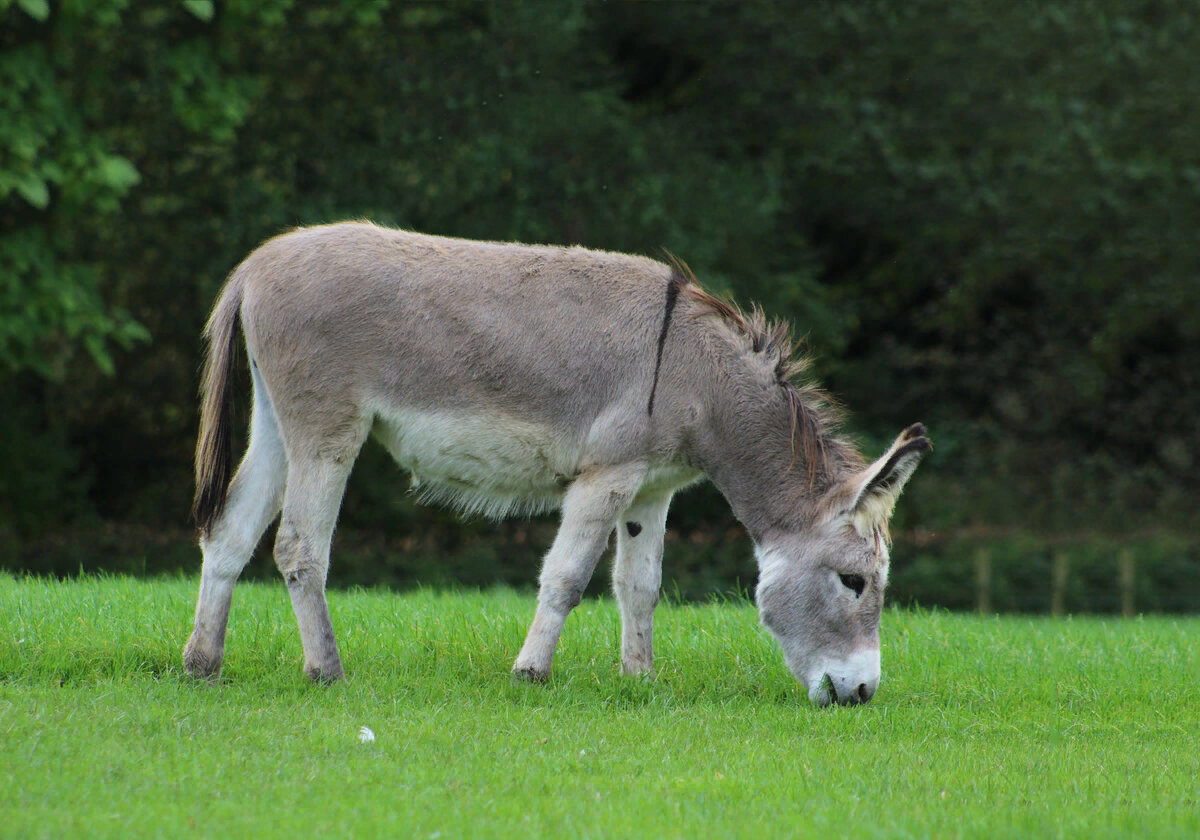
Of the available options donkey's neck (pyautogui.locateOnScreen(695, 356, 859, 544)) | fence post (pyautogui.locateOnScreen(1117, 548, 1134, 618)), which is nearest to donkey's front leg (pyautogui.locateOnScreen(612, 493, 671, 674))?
donkey's neck (pyautogui.locateOnScreen(695, 356, 859, 544))

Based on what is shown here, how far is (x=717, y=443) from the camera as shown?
6789 mm

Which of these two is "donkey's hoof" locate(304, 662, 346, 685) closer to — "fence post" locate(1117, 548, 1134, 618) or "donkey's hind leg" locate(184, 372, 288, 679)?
"donkey's hind leg" locate(184, 372, 288, 679)

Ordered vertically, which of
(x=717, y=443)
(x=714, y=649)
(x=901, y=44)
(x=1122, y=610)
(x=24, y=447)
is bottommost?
(x=1122, y=610)

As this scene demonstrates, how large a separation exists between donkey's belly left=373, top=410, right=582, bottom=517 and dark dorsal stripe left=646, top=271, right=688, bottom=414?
475 mm

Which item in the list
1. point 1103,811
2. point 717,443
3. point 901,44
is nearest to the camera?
point 1103,811

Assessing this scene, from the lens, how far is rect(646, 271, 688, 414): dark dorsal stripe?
6.61 m

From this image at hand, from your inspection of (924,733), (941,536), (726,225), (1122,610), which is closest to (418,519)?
(726,225)

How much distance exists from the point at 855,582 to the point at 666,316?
169 cm

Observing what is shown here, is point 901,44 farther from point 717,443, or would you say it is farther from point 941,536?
point 717,443

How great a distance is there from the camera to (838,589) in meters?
6.71

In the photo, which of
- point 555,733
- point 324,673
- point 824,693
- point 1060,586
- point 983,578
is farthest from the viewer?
point 1060,586

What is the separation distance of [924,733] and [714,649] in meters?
1.69

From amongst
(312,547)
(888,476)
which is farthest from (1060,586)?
(312,547)

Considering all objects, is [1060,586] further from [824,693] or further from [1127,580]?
[824,693]
